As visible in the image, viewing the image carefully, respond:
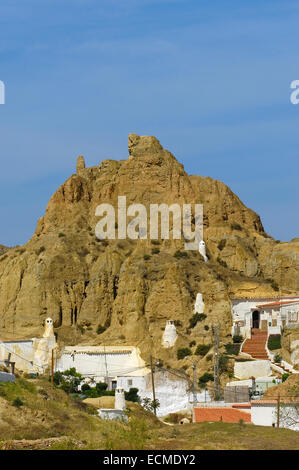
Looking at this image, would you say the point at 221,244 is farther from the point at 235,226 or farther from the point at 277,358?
the point at 277,358

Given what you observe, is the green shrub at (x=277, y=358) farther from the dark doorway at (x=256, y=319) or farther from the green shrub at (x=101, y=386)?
the green shrub at (x=101, y=386)

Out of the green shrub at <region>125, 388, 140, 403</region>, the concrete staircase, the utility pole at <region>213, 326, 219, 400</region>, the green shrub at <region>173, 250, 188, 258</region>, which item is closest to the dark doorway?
the concrete staircase

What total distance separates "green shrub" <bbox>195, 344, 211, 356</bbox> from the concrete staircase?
2.69 m

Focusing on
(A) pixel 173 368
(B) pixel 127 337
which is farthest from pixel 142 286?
(A) pixel 173 368

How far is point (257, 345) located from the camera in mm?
80500

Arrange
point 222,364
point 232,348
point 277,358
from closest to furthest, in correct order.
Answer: point 222,364 → point 277,358 → point 232,348

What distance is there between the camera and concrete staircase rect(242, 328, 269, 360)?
78.7m

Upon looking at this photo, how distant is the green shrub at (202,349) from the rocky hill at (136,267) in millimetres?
1266

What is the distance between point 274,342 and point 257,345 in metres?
1.26

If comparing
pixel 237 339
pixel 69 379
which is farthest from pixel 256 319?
pixel 69 379

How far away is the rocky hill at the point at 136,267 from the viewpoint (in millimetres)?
88938

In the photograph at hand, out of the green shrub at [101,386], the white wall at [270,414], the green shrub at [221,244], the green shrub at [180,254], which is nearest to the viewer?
the white wall at [270,414]

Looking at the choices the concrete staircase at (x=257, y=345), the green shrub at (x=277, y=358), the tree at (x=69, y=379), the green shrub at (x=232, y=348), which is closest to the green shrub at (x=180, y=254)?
the concrete staircase at (x=257, y=345)
